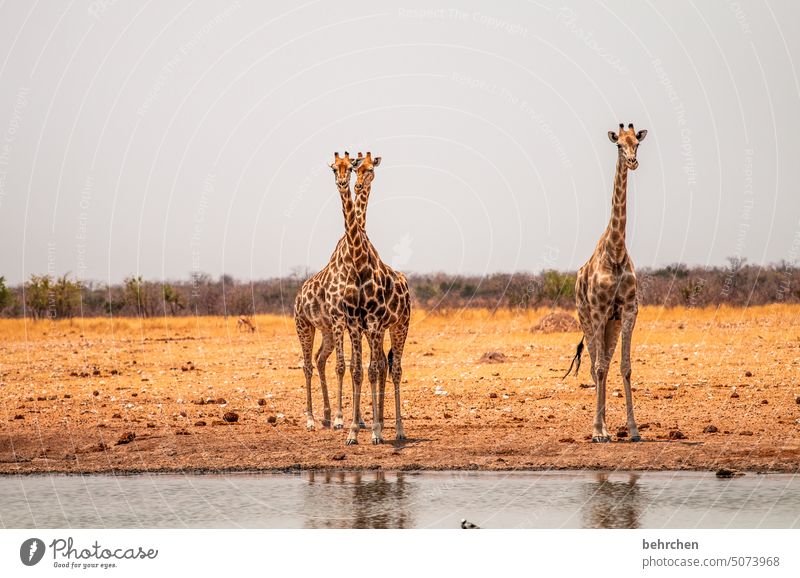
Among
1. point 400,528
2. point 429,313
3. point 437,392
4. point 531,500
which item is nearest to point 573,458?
point 531,500

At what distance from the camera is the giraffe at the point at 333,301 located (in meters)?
16.4

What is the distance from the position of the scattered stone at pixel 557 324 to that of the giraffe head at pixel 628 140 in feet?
64.3

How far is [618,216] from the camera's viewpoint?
16.5 m

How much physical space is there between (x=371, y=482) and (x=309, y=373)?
5.84 m

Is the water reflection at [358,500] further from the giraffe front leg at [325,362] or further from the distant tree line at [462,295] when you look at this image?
the distant tree line at [462,295]

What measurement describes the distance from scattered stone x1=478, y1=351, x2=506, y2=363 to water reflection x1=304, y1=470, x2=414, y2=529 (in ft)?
42.6

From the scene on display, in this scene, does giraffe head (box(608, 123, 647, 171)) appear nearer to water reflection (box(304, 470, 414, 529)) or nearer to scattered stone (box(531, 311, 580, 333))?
water reflection (box(304, 470, 414, 529))

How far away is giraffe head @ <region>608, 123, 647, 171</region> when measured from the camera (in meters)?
15.8

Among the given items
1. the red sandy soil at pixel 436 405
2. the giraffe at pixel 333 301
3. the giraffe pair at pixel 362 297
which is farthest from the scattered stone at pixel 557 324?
the giraffe pair at pixel 362 297

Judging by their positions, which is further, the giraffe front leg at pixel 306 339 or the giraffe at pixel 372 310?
the giraffe front leg at pixel 306 339

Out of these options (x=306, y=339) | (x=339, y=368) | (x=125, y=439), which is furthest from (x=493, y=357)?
(x=125, y=439)

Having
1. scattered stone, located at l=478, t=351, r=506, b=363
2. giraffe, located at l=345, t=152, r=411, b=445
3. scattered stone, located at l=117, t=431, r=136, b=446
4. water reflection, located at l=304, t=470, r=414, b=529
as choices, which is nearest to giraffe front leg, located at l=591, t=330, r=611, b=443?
giraffe, located at l=345, t=152, r=411, b=445

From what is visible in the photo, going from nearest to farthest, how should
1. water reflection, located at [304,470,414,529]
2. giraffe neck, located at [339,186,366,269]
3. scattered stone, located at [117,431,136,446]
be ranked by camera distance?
water reflection, located at [304,470,414,529] < giraffe neck, located at [339,186,366,269] < scattered stone, located at [117,431,136,446]

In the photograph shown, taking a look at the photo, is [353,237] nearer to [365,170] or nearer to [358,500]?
[365,170]
